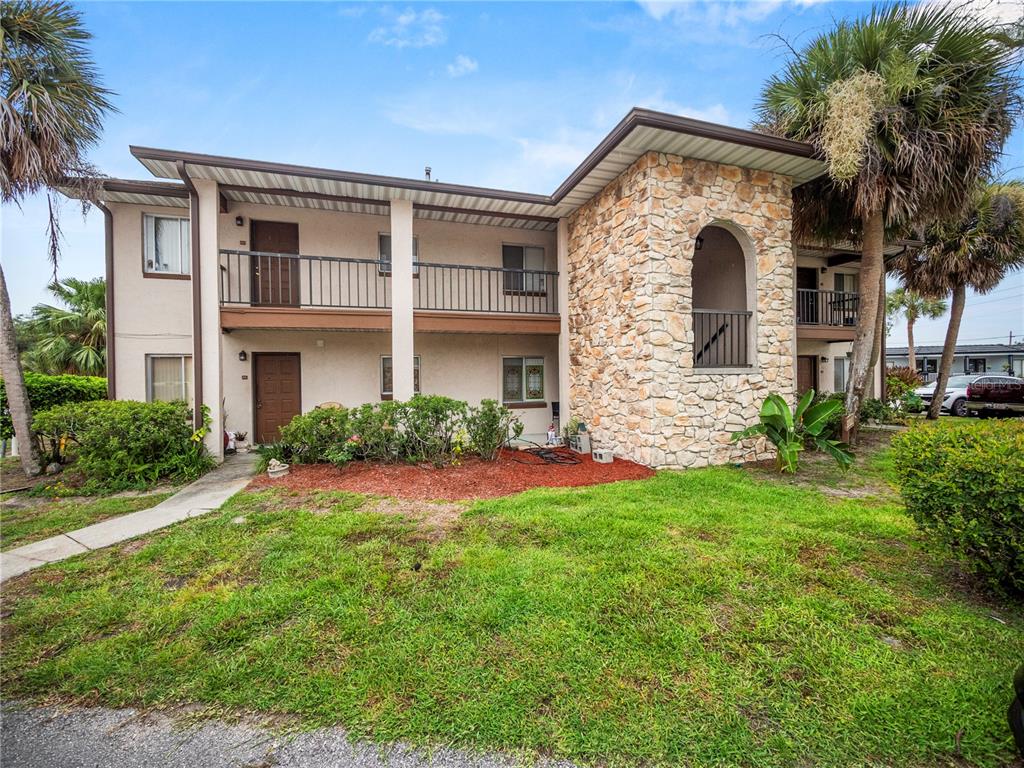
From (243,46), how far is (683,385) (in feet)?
33.5

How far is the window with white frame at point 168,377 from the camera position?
9.46m

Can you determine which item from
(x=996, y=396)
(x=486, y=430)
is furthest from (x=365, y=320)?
(x=996, y=396)

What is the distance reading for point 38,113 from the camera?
636cm

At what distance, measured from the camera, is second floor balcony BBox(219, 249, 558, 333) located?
8.95 meters

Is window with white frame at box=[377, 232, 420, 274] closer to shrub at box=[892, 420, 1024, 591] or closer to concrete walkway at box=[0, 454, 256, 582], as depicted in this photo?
concrete walkway at box=[0, 454, 256, 582]

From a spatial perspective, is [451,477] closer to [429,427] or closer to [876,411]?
[429,427]

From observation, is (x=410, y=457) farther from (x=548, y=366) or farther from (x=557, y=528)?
(x=548, y=366)

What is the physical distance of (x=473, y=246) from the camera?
1116cm

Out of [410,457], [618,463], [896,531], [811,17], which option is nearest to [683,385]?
[618,463]

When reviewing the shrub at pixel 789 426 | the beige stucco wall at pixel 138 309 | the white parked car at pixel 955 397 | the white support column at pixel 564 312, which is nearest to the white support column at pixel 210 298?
the beige stucco wall at pixel 138 309

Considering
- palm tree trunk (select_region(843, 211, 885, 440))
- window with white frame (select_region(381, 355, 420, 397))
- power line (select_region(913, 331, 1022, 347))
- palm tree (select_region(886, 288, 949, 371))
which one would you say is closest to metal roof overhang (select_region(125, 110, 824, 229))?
palm tree trunk (select_region(843, 211, 885, 440))

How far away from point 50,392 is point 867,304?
685 inches

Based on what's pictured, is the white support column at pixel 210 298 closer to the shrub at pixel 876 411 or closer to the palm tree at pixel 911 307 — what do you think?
the shrub at pixel 876 411

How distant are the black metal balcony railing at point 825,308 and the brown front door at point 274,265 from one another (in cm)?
1474
